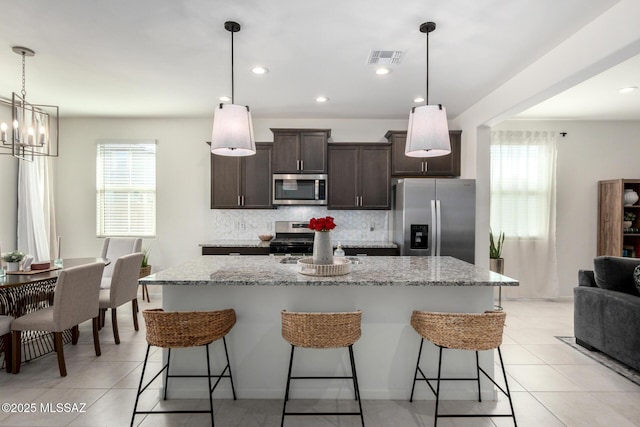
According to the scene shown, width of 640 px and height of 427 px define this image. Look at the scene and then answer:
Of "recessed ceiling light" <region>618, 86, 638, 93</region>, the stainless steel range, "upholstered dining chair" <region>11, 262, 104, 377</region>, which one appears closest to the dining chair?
"upholstered dining chair" <region>11, 262, 104, 377</region>

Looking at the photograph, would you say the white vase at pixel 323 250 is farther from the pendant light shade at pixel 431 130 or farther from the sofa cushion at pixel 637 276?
the sofa cushion at pixel 637 276

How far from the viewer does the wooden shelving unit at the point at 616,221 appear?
4.84 m

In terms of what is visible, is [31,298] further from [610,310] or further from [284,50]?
[610,310]

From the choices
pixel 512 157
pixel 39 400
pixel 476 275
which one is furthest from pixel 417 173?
pixel 39 400

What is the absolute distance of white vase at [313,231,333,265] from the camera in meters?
2.44

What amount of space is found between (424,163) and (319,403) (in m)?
3.43

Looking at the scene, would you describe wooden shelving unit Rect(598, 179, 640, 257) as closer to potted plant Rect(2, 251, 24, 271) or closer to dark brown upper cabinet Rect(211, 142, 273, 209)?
→ dark brown upper cabinet Rect(211, 142, 273, 209)

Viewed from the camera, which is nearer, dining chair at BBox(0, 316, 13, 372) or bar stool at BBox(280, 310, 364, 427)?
bar stool at BBox(280, 310, 364, 427)

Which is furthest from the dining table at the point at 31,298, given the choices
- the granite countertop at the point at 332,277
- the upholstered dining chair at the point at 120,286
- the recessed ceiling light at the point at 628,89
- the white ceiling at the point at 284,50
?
the recessed ceiling light at the point at 628,89

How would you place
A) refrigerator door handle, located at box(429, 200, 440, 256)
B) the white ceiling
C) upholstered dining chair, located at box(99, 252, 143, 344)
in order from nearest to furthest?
the white ceiling → upholstered dining chair, located at box(99, 252, 143, 344) → refrigerator door handle, located at box(429, 200, 440, 256)

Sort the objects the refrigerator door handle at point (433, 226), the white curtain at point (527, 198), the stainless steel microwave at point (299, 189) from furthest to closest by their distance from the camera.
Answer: the white curtain at point (527, 198), the stainless steel microwave at point (299, 189), the refrigerator door handle at point (433, 226)

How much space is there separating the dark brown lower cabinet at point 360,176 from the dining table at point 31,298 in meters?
3.22

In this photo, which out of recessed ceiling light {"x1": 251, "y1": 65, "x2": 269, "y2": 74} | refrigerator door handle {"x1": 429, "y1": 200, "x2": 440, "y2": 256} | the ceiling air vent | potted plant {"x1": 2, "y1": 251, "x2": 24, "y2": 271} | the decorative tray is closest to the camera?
the decorative tray

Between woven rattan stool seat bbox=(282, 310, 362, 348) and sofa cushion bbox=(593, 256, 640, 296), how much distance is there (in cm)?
273
